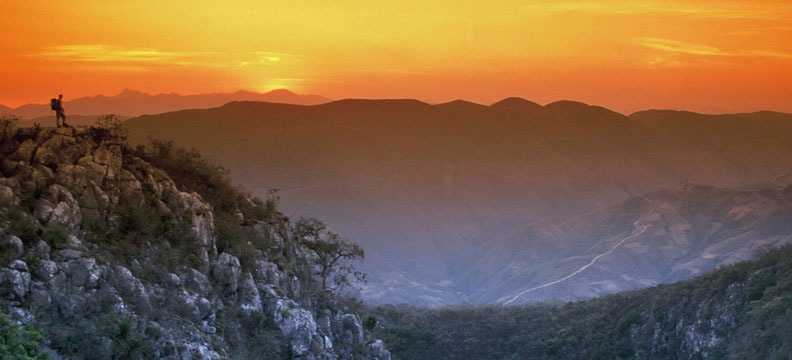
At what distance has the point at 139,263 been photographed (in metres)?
25.7

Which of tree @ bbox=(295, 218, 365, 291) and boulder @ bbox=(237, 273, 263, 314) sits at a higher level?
boulder @ bbox=(237, 273, 263, 314)

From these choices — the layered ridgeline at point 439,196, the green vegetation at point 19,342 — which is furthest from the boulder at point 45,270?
the layered ridgeline at point 439,196

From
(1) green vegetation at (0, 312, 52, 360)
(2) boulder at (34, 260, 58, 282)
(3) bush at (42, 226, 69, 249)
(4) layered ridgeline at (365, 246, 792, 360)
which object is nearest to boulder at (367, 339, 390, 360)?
(4) layered ridgeline at (365, 246, 792, 360)

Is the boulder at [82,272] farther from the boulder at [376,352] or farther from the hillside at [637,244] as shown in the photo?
the hillside at [637,244]

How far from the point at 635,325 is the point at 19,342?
37.0 meters

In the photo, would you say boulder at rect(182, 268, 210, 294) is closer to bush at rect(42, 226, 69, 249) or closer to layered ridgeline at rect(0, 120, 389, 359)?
layered ridgeline at rect(0, 120, 389, 359)

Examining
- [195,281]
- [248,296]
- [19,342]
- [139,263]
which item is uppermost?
[139,263]

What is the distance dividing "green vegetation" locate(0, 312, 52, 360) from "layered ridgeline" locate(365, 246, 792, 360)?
2181 cm

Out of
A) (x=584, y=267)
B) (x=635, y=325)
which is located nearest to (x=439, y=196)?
(x=584, y=267)

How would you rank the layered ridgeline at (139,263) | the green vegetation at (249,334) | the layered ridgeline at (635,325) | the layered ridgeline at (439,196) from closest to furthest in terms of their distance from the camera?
the layered ridgeline at (139,263) → the green vegetation at (249,334) → the layered ridgeline at (635,325) → the layered ridgeline at (439,196)

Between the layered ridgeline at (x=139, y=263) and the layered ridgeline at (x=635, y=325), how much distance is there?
1050cm

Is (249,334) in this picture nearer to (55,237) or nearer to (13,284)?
(55,237)

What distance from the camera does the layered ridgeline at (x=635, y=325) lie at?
1487 inches

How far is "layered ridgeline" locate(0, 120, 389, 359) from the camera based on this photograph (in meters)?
21.4
